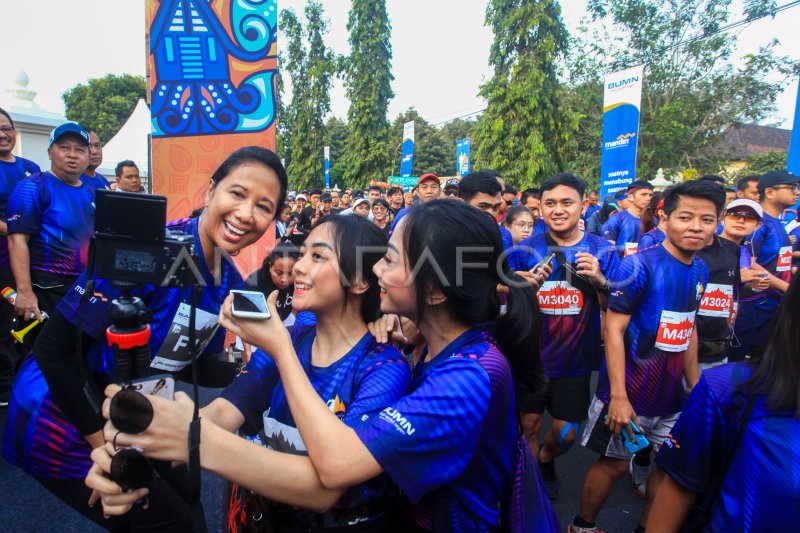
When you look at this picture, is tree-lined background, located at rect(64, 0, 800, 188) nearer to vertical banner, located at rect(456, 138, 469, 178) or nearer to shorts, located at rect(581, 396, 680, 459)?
vertical banner, located at rect(456, 138, 469, 178)

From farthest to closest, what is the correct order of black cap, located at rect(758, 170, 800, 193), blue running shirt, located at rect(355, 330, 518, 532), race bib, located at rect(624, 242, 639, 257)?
race bib, located at rect(624, 242, 639, 257) < black cap, located at rect(758, 170, 800, 193) < blue running shirt, located at rect(355, 330, 518, 532)

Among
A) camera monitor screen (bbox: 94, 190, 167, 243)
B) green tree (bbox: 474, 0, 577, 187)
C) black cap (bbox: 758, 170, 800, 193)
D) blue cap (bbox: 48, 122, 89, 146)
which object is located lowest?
camera monitor screen (bbox: 94, 190, 167, 243)

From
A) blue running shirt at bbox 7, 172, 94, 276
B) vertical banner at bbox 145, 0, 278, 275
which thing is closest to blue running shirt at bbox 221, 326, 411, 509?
blue running shirt at bbox 7, 172, 94, 276

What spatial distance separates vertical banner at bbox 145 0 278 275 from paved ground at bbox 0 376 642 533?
2.17 meters

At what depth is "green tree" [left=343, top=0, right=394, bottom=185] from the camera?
87.4 feet

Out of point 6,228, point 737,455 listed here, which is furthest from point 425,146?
point 737,455

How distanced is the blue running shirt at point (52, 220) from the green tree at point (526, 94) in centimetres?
1789

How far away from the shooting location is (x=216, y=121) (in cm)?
416

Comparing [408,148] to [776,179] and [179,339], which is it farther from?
→ [179,339]

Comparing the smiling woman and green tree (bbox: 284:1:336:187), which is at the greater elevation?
green tree (bbox: 284:1:336:187)

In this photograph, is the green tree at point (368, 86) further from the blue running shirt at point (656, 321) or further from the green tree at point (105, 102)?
the green tree at point (105, 102)

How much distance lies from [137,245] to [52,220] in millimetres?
3141

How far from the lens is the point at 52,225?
3566mm

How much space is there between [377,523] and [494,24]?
22176 millimetres
